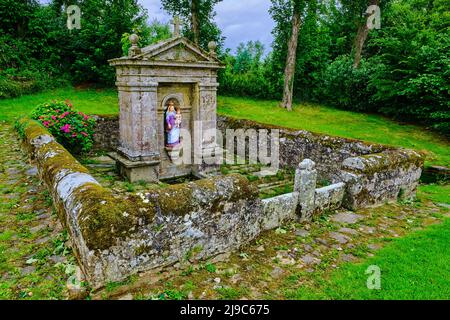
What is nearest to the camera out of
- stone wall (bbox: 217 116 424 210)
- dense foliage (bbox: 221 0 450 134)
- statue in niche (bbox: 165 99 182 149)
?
stone wall (bbox: 217 116 424 210)

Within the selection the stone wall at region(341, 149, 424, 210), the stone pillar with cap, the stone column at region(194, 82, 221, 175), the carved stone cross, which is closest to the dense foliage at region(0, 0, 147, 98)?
the carved stone cross

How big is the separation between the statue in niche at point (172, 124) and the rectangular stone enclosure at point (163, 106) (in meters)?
0.04

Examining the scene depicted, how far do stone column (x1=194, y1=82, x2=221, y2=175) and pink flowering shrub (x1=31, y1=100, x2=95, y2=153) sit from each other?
3.44m

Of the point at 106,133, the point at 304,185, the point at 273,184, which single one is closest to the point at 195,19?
the point at 106,133

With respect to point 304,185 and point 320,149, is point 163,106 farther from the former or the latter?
point 304,185

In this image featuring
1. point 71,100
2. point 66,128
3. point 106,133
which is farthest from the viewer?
point 71,100

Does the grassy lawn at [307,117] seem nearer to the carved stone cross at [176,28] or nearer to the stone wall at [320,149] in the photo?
the stone wall at [320,149]

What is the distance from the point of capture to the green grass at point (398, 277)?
3.58m

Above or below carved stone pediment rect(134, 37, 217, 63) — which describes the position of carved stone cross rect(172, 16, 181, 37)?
above

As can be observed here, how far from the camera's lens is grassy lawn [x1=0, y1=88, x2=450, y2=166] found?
41.6ft

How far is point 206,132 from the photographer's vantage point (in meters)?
10.1

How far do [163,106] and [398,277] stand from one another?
7430mm

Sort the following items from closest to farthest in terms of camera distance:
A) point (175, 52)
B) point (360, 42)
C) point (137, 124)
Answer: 1. point (137, 124)
2. point (175, 52)
3. point (360, 42)

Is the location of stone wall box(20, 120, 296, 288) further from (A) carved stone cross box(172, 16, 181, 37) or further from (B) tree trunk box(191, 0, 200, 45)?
(B) tree trunk box(191, 0, 200, 45)
